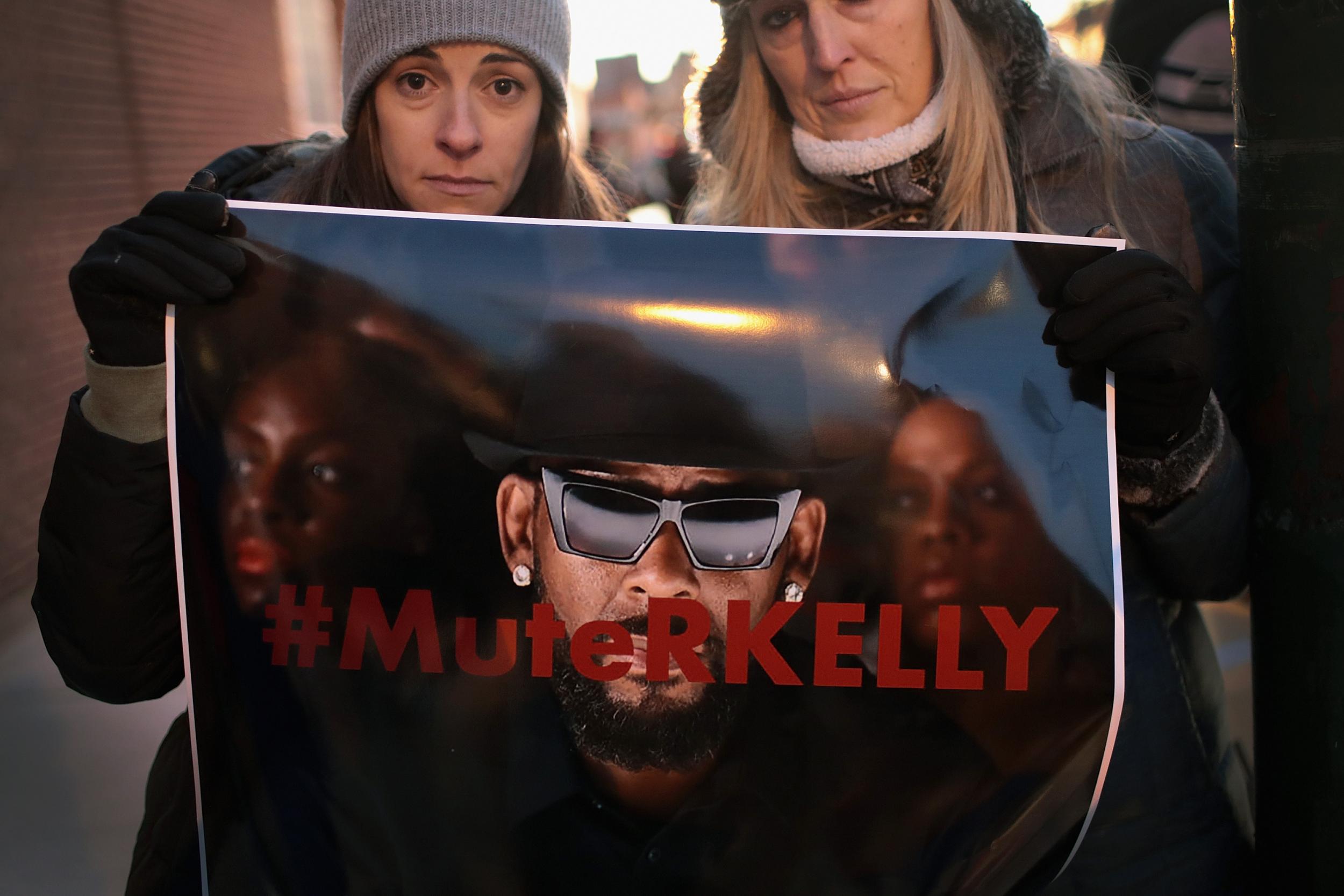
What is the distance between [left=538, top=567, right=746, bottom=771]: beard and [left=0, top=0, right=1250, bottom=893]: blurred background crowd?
1.29m

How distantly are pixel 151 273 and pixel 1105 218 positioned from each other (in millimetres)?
1383

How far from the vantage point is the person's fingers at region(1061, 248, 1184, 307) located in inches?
48.9

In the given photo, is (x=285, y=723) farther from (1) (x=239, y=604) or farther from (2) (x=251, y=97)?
(2) (x=251, y=97)

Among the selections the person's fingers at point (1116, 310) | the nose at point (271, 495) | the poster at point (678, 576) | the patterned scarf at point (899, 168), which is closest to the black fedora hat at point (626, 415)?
the poster at point (678, 576)

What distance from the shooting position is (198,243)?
129 cm

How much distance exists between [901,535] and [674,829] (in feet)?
1.49

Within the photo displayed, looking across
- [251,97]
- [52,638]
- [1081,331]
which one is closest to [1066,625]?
[1081,331]

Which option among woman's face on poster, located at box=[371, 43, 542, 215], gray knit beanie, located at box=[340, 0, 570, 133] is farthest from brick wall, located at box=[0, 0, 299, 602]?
woman's face on poster, located at box=[371, 43, 542, 215]

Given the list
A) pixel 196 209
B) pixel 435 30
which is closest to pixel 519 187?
pixel 435 30

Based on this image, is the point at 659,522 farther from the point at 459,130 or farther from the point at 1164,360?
the point at 459,130

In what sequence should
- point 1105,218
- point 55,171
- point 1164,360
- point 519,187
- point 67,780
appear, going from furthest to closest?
point 55,171 → point 67,780 → point 519,187 → point 1105,218 → point 1164,360

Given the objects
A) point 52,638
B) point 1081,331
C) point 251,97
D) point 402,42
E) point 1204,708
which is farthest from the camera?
point 251,97

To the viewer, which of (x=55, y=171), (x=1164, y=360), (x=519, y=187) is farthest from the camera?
(x=55, y=171)

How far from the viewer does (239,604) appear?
128 cm
